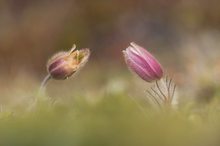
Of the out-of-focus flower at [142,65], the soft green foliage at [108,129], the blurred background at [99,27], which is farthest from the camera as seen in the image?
the blurred background at [99,27]

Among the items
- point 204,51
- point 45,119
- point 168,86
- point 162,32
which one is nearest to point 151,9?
point 162,32

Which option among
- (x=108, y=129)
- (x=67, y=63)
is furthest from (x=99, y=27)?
(x=108, y=129)

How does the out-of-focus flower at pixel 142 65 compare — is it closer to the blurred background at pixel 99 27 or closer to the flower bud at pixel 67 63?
the flower bud at pixel 67 63

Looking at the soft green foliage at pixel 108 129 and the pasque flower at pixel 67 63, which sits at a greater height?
the pasque flower at pixel 67 63

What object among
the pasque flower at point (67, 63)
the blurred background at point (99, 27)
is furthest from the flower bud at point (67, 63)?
the blurred background at point (99, 27)

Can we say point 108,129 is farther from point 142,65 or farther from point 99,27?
point 99,27
